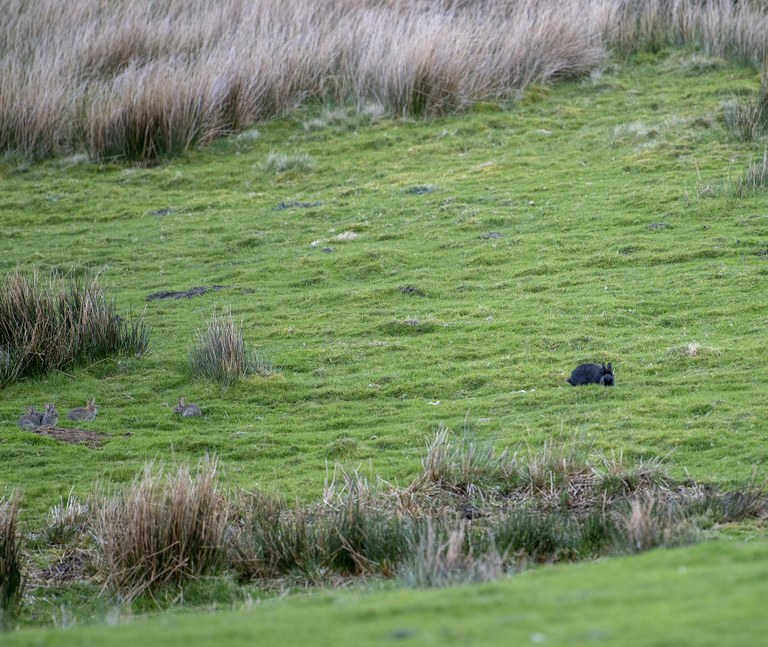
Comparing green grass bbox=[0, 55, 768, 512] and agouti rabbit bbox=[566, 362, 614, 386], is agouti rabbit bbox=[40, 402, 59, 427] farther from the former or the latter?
agouti rabbit bbox=[566, 362, 614, 386]

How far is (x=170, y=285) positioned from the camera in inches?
565

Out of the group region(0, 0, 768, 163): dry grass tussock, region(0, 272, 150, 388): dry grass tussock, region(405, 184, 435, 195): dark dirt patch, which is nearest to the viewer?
region(0, 272, 150, 388): dry grass tussock

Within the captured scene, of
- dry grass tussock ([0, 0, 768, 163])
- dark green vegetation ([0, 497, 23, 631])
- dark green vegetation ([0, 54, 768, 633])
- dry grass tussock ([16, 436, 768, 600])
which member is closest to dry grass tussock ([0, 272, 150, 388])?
dark green vegetation ([0, 54, 768, 633])

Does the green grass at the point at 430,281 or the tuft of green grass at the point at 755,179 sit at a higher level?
the tuft of green grass at the point at 755,179

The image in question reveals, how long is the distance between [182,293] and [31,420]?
13.4ft

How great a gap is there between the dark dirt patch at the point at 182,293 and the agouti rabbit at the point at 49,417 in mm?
3766

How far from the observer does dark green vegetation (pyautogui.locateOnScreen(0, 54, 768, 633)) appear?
29.8 ft

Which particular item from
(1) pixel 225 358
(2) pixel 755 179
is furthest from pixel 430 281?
(2) pixel 755 179

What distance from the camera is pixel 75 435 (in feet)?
32.6

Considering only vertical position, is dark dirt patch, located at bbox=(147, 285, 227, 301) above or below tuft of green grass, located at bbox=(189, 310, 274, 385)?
below

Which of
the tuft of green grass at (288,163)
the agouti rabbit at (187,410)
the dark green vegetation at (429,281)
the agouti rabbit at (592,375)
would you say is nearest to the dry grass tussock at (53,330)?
the dark green vegetation at (429,281)

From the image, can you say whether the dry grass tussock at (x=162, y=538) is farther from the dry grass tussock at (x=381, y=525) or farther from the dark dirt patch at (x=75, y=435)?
the dark dirt patch at (x=75, y=435)

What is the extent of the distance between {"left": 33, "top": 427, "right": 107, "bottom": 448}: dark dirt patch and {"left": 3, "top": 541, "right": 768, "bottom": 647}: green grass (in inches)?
212

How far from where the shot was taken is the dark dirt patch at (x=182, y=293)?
45.3 feet
